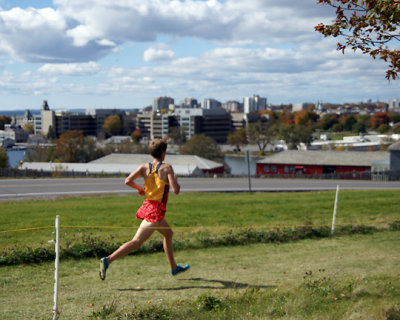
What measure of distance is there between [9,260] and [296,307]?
5.40m

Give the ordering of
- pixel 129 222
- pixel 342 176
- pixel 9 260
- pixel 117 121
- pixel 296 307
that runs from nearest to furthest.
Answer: pixel 296 307 < pixel 9 260 < pixel 129 222 < pixel 342 176 < pixel 117 121

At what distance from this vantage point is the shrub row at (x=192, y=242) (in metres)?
9.34

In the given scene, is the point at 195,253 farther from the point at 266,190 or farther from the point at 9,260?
the point at 266,190

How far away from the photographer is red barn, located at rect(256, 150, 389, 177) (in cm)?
6390

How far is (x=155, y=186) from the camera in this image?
7.28 m

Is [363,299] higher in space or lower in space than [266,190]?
higher

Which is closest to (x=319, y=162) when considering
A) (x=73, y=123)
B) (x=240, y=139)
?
(x=73, y=123)

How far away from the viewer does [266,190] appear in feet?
123

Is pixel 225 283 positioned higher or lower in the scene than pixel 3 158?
higher

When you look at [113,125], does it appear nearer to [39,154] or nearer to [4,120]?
[39,154]

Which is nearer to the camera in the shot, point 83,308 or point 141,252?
point 83,308

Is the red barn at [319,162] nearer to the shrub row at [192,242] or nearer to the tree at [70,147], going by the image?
the tree at [70,147]

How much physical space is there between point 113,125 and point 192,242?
168 meters

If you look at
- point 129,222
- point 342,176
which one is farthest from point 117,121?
point 129,222
